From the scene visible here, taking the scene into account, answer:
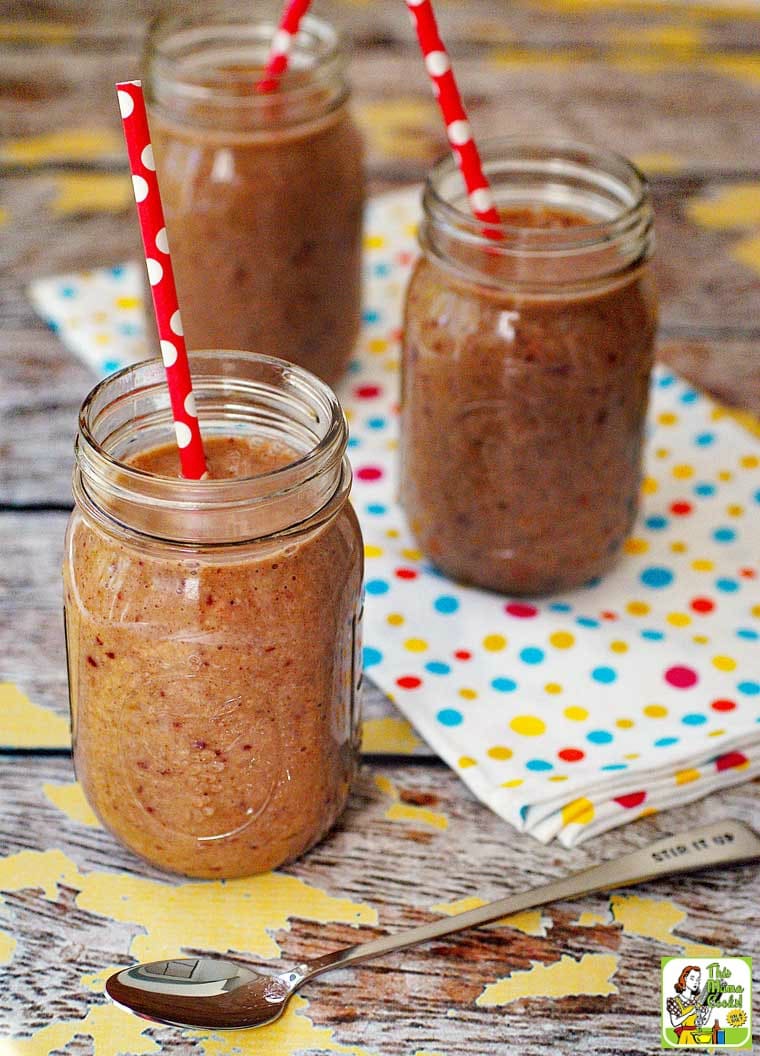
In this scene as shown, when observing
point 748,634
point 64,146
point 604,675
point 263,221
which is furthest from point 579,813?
point 64,146

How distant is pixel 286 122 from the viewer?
4.10ft

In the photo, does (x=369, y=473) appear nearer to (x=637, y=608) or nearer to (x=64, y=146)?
(x=637, y=608)

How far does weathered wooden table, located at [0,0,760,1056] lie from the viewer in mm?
848

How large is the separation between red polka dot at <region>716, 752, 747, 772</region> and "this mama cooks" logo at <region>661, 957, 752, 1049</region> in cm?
16

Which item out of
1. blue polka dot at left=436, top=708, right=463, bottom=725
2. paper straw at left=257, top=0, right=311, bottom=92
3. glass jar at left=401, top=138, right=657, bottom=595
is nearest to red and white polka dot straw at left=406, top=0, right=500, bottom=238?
glass jar at left=401, top=138, right=657, bottom=595

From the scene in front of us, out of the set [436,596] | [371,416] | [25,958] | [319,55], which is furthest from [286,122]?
[25,958]

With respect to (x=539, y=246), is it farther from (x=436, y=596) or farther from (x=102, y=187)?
(x=102, y=187)

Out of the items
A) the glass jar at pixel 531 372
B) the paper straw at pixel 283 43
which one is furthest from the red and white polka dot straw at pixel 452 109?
the paper straw at pixel 283 43

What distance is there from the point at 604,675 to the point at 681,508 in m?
0.26

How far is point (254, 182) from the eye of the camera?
1250mm

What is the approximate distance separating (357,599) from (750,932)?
34 cm

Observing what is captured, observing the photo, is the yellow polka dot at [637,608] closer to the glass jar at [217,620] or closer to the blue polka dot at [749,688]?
the blue polka dot at [749,688]

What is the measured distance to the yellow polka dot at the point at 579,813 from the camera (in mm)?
973

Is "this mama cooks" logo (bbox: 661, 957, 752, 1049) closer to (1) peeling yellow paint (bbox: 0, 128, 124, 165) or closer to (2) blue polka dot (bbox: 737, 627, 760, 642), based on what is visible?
(2) blue polka dot (bbox: 737, 627, 760, 642)
